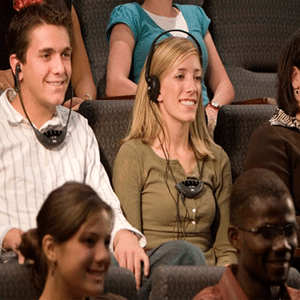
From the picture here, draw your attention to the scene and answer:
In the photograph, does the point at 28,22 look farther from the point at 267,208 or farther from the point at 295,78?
the point at 267,208

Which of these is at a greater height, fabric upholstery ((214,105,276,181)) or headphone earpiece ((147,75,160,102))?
headphone earpiece ((147,75,160,102))

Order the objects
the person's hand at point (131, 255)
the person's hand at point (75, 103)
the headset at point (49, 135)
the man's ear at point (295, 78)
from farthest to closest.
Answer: the person's hand at point (75, 103) → the man's ear at point (295, 78) → the headset at point (49, 135) → the person's hand at point (131, 255)

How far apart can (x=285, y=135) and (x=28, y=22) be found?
70 centimetres

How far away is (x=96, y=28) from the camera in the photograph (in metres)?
2.57

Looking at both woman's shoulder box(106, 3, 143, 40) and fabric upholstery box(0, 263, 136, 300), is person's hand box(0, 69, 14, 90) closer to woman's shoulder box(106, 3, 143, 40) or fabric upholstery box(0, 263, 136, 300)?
woman's shoulder box(106, 3, 143, 40)

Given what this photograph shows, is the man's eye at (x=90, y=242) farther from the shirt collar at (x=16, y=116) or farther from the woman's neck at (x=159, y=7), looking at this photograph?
the woman's neck at (x=159, y=7)

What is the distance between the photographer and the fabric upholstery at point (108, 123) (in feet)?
6.34

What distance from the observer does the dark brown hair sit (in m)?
1.16

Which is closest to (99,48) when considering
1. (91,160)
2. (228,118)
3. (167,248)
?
(228,118)

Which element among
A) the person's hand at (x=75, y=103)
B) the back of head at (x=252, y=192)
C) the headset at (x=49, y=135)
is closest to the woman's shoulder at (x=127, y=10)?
the person's hand at (x=75, y=103)

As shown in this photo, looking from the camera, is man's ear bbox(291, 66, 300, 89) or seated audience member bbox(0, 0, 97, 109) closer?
man's ear bbox(291, 66, 300, 89)

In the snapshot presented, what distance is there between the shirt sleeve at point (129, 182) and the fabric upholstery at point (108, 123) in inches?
5.2

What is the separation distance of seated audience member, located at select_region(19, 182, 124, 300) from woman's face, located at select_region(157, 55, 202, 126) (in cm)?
68

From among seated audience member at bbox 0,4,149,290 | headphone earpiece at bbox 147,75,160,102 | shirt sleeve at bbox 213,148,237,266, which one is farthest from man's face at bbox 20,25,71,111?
shirt sleeve at bbox 213,148,237,266
